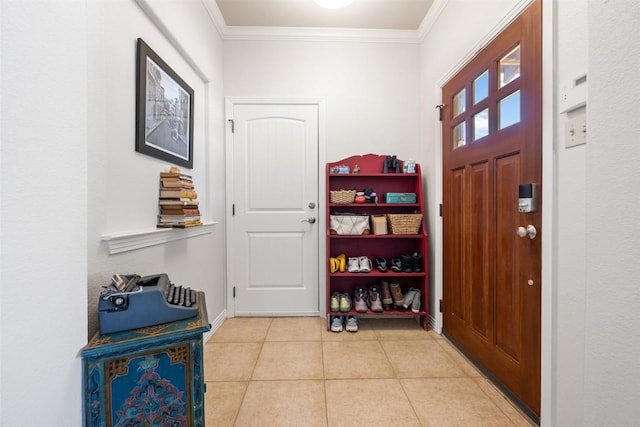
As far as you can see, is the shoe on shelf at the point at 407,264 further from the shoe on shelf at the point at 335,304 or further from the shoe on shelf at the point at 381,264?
the shoe on shelf at the point at 335,304

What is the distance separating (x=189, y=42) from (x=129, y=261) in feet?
5.12

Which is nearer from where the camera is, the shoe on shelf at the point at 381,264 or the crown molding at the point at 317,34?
the shoe on shelf at the point at 381,264

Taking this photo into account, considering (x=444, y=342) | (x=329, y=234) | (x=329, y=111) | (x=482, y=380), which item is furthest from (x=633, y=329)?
(x=329, y=111)

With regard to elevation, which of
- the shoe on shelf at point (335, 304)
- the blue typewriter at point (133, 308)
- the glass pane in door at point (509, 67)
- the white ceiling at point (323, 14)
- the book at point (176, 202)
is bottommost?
the shoe on shelf at point (335, 304)

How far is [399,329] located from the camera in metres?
2.33

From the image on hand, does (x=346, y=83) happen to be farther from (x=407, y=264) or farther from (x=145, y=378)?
(x=145, y=378)

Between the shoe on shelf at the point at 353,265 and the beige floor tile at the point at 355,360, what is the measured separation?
0.58 m

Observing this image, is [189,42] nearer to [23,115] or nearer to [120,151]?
[120,151]

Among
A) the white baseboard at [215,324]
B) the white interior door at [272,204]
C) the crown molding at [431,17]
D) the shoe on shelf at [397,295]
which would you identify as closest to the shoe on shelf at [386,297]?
the shoe on shelf at [397,295]

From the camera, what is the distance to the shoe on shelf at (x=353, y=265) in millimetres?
2338

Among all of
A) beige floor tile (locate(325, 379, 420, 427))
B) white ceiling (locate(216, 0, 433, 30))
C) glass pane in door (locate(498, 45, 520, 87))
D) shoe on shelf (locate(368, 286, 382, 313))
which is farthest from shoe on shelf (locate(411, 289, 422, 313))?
white ceiling (locate(216, 0, 433, 30))

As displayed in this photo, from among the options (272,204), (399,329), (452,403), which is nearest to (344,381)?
(452,403)

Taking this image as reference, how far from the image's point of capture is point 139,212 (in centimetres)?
134

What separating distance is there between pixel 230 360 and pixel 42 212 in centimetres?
156
